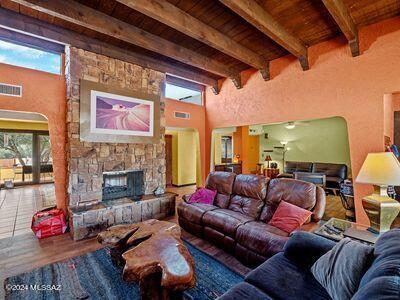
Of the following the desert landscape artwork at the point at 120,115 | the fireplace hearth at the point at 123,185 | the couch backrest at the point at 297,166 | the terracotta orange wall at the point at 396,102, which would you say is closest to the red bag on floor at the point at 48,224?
the fireplace hearth at the point at 123,185

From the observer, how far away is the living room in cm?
170

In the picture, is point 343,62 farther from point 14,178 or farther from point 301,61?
point 14,178

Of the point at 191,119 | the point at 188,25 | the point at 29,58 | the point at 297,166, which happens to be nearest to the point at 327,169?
the point at 297,166

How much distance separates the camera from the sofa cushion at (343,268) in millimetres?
1246

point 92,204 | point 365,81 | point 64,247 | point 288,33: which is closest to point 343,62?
point 365,81

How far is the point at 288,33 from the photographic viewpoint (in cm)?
327

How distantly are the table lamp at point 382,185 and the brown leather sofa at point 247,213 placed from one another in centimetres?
49

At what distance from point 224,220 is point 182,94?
4041 mm

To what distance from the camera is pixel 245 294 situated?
133 cm

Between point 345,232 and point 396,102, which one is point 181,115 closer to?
point 345,232

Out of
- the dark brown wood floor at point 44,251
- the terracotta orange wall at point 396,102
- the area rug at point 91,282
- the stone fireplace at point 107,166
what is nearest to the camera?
the area rug at point 91,282

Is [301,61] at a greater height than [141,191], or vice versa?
[301,61]

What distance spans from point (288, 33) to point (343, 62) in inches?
43.4

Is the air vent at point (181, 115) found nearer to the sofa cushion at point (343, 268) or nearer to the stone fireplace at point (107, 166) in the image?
the stone fireplace at point (107, 166)
